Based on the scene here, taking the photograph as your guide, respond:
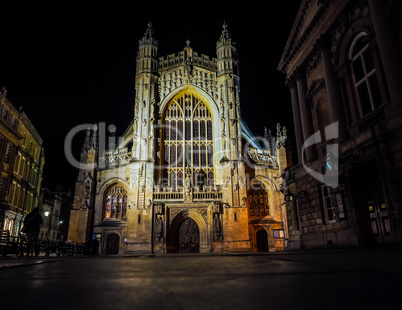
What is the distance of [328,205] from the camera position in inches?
498

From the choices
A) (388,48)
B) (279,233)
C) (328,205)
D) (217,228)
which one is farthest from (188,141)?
(388,48)

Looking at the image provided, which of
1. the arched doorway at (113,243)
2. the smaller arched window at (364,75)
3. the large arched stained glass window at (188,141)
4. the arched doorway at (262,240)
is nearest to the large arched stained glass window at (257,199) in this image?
the arched doorway at (262,240)

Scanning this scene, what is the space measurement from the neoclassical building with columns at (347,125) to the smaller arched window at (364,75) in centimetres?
4

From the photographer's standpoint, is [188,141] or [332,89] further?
[188,141]

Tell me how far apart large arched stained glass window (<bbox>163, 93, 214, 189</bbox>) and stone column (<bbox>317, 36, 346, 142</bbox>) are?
1374 centimetres

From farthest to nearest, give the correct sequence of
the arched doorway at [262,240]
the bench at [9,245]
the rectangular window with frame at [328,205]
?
the arched doorway at [262,240] → the rectangular window with frame at [328,205] → the bench at [9,245]

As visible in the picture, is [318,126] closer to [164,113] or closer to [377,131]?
[377,131]

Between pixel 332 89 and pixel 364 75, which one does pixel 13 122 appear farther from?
pixel 364 75

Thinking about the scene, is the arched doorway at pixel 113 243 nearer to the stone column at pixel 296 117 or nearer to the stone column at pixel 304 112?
the stone column at pixel 296 117

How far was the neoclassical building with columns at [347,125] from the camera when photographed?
29.6 feet

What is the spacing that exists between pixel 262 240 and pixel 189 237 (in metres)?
6.73

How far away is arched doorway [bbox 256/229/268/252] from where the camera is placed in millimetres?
24891

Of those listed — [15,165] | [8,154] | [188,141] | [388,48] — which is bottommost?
[388,48]

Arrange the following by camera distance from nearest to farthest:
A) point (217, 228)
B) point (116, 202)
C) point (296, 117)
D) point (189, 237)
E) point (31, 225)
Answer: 1. point (31, 225)
2. point (296, 117)
3. point (217, 228)
4. point (189, 237)
5. point (116, 202)
